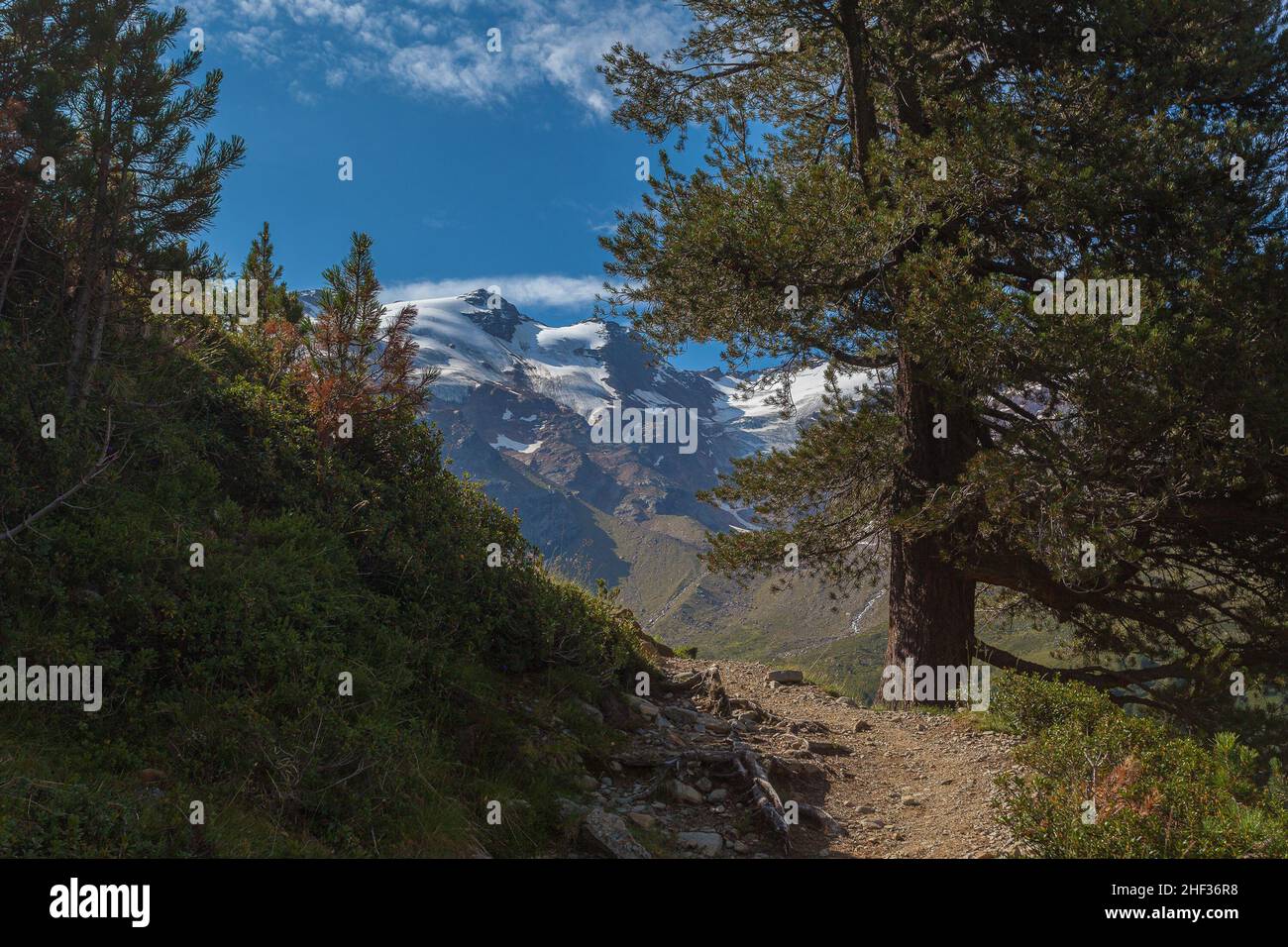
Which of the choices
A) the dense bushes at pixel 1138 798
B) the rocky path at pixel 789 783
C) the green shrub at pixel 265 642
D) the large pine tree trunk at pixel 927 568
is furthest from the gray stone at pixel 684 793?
the large pine tree trunk at pixel 927 568

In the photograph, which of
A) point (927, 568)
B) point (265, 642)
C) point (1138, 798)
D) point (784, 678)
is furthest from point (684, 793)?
point (927, 568)

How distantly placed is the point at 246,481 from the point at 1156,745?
8.82m

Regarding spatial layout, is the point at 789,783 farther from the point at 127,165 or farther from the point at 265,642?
the point at 127,165

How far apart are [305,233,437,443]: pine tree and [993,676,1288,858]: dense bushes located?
7.73 meters

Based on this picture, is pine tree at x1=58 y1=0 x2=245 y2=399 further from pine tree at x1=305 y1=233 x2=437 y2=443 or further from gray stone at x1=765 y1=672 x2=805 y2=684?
gray stone at x1=765 y1=672 x2=805 y2=684

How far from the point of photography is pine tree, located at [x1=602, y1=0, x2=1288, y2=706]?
28.0ft

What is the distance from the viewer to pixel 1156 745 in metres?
6.28

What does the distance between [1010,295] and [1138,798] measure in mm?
5667

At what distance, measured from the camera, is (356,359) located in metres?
→ 9.45

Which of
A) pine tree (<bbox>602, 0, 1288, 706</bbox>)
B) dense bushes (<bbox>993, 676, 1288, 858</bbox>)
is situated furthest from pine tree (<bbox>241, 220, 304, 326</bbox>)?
dense bushes (<bbox>993, 676, 1288, 858</bbox>)

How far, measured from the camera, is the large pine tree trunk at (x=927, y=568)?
12273mm

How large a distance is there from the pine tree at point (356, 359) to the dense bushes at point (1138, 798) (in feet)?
25.4
